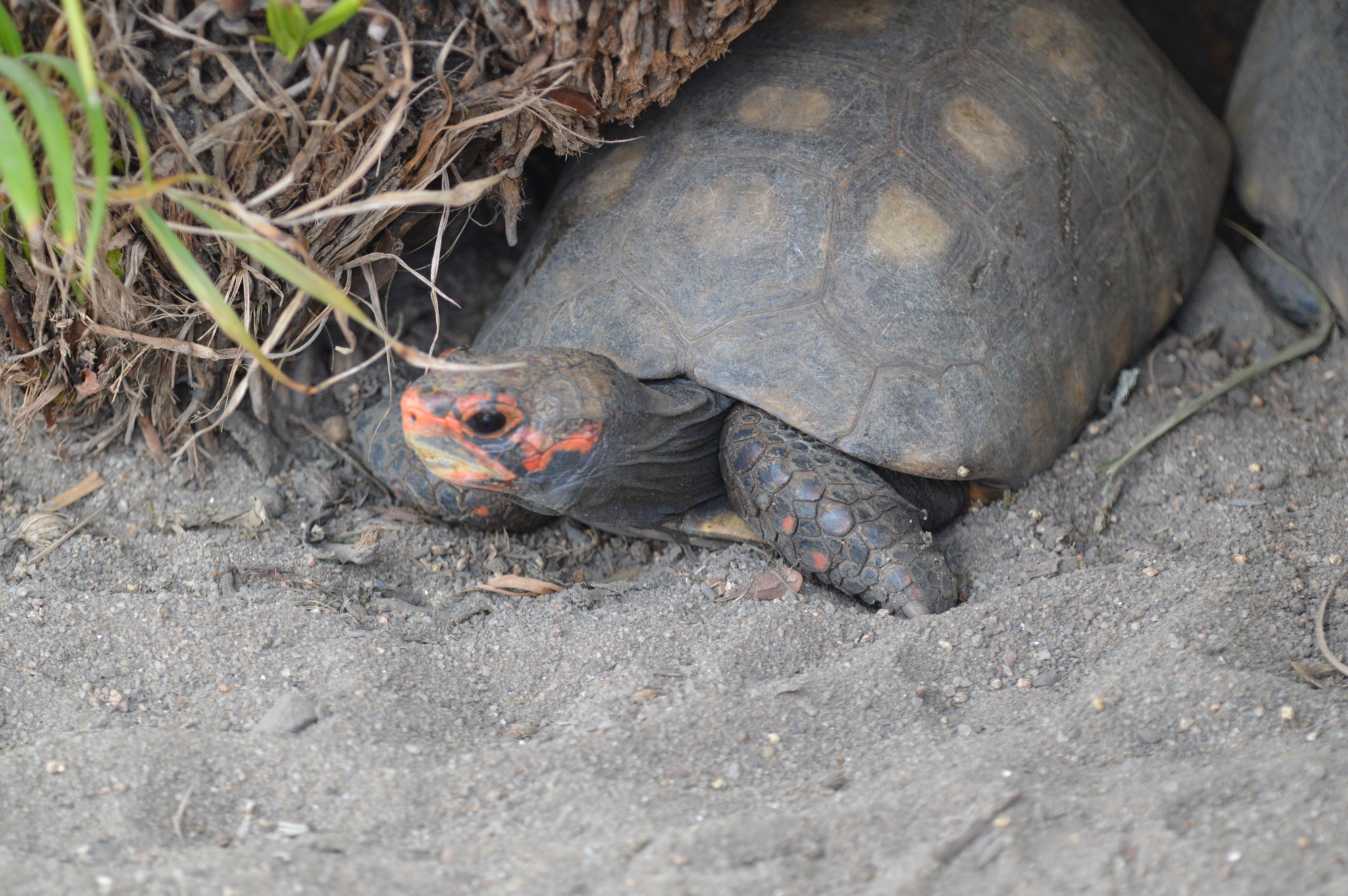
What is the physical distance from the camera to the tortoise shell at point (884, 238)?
2811mm

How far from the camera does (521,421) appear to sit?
2500 mm

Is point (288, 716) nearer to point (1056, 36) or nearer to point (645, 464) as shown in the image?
point (645, 464)

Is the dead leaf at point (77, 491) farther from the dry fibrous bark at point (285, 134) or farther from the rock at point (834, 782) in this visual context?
the rock at point (834, 782)

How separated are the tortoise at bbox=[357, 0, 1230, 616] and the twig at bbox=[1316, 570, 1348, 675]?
834 mm

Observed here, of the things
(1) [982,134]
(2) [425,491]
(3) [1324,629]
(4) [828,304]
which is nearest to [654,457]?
(4) [828,304]

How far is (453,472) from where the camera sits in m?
2.56

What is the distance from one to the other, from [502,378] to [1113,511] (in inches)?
74.2

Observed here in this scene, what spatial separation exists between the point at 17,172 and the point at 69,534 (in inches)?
52.5

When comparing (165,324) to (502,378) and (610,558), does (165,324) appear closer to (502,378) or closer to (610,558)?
(502,378)

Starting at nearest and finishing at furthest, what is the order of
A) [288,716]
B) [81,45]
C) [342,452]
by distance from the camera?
[81,45]
[288,716]
[342,452]

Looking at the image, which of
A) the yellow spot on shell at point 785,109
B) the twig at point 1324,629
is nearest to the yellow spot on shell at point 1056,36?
the yellow spot on shell at point 785,109

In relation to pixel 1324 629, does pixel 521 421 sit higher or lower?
higher

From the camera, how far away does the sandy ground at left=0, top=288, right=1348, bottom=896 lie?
1743mm

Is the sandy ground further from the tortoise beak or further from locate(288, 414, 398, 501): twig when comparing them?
the tortoise beak
